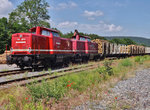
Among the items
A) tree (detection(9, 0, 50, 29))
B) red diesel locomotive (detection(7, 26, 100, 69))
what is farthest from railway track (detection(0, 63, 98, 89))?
tree (detection(9, 0, 50, 29))

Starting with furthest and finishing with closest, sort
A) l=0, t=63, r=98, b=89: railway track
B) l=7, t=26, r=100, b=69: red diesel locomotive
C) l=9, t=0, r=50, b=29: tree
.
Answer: l=9, t=0, r=50, b=29: tree → l=7, t=26, r=100, b=69: red diesel locomotive → l=0, t=63, r=98, b=89: railway track

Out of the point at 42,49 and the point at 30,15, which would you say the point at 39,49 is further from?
the point at 30,15

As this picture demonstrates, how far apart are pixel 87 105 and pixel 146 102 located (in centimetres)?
176

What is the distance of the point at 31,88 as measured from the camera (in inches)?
187

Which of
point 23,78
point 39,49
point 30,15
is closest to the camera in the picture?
point 23,78

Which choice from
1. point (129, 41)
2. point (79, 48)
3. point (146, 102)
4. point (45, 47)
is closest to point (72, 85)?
point (146, 102)

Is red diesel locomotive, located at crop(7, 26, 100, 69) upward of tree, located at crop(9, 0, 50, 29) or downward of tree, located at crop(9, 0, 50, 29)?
downward

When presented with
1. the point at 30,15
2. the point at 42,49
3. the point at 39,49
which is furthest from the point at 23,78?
the point at 30,15

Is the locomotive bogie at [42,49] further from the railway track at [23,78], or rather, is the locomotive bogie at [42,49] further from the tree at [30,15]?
the tree at [30,15]

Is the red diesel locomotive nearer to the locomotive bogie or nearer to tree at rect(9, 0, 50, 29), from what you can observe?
the locomotive bogie

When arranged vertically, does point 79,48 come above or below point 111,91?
above

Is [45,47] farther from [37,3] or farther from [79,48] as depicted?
[37,3]

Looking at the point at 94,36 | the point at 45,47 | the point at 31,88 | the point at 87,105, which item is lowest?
the point at 87,105

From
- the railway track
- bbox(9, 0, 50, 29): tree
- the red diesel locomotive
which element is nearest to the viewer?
the railway track
